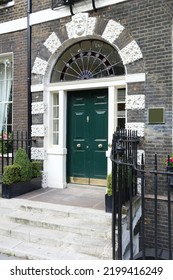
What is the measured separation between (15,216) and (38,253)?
119 cm

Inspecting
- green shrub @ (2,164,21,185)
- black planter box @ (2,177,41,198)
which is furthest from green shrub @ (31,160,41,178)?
green shrub @ (2,164,21,185)

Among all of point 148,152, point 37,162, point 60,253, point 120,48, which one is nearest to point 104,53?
point 120,48

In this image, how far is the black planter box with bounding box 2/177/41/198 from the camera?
18.5 feet

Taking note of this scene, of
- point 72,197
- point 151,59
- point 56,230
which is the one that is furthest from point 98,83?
point 56,230

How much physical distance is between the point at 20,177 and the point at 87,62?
320 cm

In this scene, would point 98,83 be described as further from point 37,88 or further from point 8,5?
point 8,5

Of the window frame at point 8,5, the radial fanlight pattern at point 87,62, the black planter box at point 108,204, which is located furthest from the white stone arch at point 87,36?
the black planter box at point 108,204

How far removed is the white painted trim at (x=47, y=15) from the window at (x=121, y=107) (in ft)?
6.53

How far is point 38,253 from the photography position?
12.2 ft

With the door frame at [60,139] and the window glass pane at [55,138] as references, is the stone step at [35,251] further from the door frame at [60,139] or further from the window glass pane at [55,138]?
the window glass pane at [55,138]

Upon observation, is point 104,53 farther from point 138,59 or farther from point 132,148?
point 132,148

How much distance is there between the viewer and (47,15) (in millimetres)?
6578

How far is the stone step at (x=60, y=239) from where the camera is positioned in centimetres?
372

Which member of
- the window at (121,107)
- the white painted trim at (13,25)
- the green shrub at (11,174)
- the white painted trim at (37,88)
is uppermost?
the white painted trim at (13,25)
